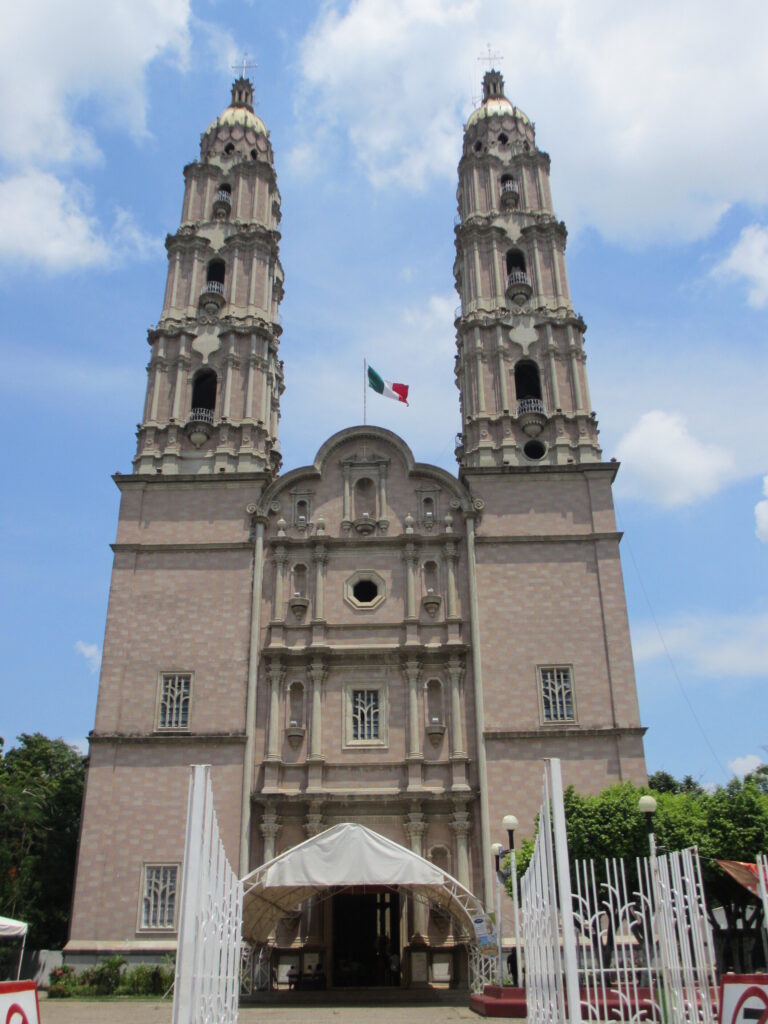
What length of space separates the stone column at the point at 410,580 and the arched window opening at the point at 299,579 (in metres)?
3.24

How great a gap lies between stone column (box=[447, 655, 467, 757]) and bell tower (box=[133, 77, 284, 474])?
9.65 metres

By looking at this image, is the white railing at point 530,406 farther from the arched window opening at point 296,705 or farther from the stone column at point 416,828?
the stone column at point 416,828

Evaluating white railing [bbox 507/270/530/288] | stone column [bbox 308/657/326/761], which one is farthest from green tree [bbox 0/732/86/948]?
white railing [bbox 507/270/530/288]

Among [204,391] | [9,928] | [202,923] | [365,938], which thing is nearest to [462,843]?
[365,938]

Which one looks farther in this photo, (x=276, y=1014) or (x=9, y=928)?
(x=276, y=1014)

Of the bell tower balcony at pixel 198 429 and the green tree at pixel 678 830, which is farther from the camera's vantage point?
the bell tower balcony at pixel 198 429

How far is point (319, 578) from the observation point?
93.7ft

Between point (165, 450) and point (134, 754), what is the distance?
10308 millimetres

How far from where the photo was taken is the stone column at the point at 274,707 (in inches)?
1033

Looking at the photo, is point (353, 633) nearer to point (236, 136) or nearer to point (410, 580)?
point (410, 580)

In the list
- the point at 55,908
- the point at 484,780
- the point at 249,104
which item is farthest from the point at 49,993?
the point at 249,104

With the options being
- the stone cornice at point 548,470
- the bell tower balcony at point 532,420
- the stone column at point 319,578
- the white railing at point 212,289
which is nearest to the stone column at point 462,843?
the stone column at point 319,578

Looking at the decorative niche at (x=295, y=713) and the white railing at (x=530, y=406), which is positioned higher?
the white railing at (x=530, y=406)

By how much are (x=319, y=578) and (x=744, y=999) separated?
68.2ft
